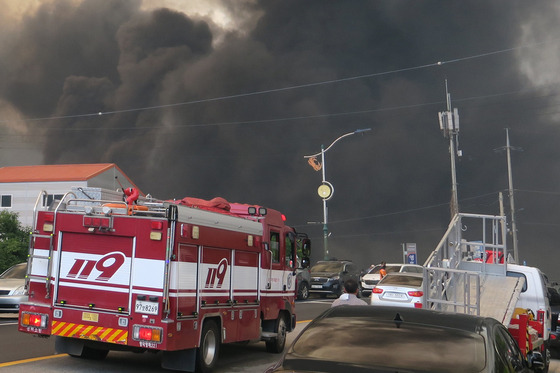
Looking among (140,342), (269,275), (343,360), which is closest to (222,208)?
(269,275)

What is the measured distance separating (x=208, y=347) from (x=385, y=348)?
255 inches

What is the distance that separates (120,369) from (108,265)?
1998 millimetres

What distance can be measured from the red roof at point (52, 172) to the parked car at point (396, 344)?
279 feet

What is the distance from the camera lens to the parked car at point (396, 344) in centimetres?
443

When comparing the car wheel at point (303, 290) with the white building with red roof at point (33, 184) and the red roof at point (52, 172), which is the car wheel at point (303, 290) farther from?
the red roof at point (52, 172)

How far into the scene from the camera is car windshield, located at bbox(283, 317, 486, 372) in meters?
4.42

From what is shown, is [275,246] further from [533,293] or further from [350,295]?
[533,293]

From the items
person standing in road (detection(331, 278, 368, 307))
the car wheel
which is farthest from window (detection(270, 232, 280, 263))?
the car wheel

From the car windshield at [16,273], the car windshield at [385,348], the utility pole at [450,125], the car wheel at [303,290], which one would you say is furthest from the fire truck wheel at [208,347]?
the utility pole at [450,125]

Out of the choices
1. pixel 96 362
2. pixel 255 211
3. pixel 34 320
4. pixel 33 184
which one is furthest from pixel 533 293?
pixel 33 184

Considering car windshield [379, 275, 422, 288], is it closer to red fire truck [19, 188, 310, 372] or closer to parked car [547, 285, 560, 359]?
parked car [547, 285, 560, 359]

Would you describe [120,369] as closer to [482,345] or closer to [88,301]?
[88,301]

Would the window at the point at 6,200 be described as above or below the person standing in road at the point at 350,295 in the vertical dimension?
above

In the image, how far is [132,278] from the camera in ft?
31.8
